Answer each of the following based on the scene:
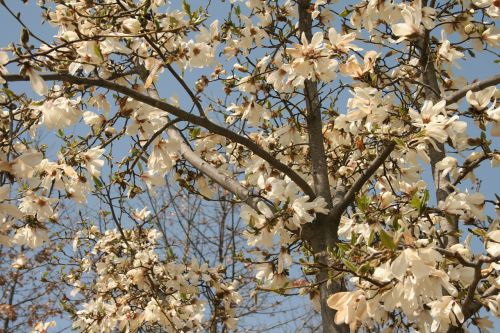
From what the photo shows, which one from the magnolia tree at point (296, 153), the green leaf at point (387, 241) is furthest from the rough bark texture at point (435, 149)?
the green leaf at point (387, 241)

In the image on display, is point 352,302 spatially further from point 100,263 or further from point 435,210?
point 100,263

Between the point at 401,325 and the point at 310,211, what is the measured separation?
94 cm

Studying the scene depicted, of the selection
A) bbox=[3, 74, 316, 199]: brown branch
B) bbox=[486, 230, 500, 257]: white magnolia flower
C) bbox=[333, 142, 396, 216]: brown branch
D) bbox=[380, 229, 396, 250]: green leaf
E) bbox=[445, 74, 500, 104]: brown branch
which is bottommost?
bbox=[486, 230, 500, 257]: white magnolia flower

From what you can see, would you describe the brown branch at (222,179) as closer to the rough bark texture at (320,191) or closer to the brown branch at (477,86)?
the rough bark texture at (320,191)

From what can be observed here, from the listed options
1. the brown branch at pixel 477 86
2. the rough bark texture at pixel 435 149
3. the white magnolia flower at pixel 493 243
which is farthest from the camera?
the rough bark texture at pixel 435 149

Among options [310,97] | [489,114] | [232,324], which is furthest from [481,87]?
[232,324]

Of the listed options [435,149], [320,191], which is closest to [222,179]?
[320,191]

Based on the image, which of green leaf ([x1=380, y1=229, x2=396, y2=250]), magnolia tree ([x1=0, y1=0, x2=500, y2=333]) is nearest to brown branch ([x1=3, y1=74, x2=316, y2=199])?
magnolia tree ([x1=0, y1=0, x2=500, y2=333])

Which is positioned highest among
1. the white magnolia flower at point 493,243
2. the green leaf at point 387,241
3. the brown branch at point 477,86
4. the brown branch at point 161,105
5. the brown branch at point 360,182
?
the brown branch at point 161,105

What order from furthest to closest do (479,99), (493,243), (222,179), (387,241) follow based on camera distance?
(222,179) → (479,99) → (493,243) → (387,241)

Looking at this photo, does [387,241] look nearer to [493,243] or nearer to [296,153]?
[493,243]

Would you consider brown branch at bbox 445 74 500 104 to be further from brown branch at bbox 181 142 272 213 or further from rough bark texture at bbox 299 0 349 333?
brown branch at bbox 181 142 272 213

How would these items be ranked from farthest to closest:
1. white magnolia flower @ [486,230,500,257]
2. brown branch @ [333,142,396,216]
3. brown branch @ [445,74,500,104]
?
brown branch @ [333,142,396,216] < brown branch @ [445,74,500,104] < white magnolia flower @ [486,230,500,257]

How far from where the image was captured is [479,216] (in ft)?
7.80
